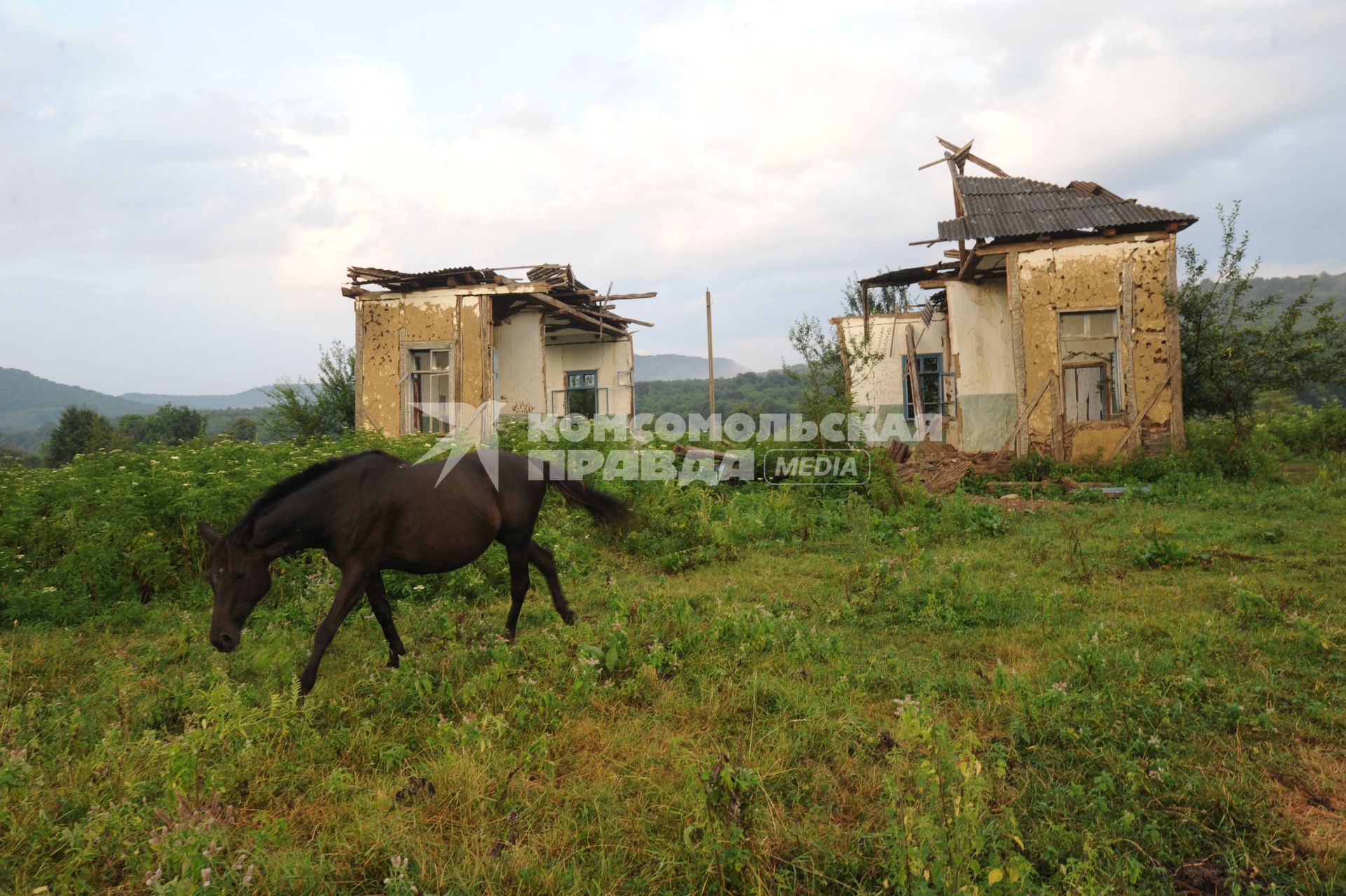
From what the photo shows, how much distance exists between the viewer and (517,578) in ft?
16.7

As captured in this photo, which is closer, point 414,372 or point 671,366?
point 414,372

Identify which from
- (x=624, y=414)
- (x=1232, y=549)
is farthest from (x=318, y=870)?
(x=624, y=414)

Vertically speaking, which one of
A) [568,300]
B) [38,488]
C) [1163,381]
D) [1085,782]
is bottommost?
[1085,782]

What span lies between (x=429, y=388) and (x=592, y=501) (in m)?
11.3

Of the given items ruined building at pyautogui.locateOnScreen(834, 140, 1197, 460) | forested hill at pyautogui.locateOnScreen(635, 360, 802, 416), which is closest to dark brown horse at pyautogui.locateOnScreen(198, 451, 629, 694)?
ruined building at pyautogui.locateOnScreen(834, 140, 1197, 460)

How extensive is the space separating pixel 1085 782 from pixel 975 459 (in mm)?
11451

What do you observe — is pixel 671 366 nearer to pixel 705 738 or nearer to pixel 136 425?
pixel 136 425

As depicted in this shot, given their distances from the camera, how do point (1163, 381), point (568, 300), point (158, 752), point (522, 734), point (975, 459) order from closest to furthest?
1. point (158, 752)
2. point (522, 734)
3. point (1163, 381)
4. point (975, 459)
5. point (568, 300)

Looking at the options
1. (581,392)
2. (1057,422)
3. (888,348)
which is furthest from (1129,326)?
(581,392)

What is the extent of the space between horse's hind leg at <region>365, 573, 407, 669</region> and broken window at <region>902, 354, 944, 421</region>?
15.0 m

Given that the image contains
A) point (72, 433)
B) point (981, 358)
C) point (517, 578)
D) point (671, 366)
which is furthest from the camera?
point (671, 366)

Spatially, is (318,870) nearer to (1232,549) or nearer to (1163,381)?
(1232,549)

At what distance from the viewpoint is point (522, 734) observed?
11.1 feet

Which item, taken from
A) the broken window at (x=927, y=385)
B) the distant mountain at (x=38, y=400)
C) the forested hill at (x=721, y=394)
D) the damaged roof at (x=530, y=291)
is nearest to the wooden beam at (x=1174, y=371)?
the broken window at (x=927, y=385)
